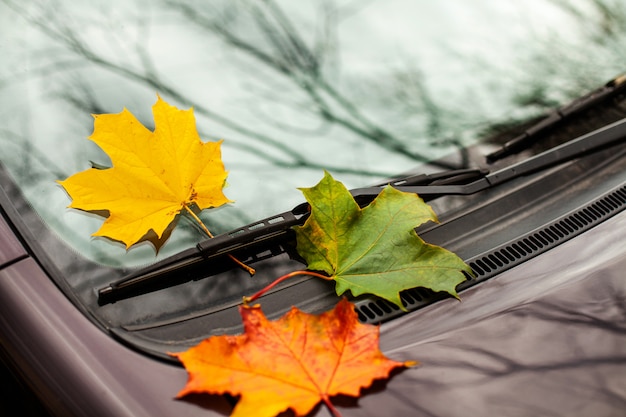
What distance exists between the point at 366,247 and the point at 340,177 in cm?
26

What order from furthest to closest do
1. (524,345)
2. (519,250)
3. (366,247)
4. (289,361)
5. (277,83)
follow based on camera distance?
(277,83) < (519,250) < (366,247) < (524,345) < (289,361)

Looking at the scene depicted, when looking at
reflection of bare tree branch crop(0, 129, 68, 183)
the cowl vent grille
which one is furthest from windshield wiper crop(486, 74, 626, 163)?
reflection of bare tree branch crop(0, 129, 68, 183)

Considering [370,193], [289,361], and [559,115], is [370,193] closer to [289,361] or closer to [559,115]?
[289,361]

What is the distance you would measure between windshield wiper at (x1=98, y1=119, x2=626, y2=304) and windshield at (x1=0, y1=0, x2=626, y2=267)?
6 centimetres

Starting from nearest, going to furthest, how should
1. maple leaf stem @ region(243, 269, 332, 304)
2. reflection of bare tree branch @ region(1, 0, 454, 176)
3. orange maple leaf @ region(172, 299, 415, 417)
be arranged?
orange maple leaf @ region(172, 299, 415, 417), maple leaf stem @ region(243, 269, 332, 304), reflection of bare tree branch @ region(1, 0, 454, 176)

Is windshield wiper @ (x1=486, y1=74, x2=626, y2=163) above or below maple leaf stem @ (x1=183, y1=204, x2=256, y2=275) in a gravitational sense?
above

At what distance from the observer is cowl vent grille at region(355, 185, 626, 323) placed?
1320 mm

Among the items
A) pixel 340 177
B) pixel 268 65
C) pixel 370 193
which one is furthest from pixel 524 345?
pixel 268 65

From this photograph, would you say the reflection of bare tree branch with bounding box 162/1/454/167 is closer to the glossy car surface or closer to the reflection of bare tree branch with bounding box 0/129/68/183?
the glossy car surface

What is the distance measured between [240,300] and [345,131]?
0.56 m

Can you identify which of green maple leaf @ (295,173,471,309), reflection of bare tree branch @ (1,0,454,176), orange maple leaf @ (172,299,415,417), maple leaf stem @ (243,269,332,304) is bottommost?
orange maple leaf @ (172,299,415,417)

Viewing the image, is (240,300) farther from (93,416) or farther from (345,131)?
(345,131)

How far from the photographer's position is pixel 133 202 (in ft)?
4.47

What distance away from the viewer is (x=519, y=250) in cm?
147
